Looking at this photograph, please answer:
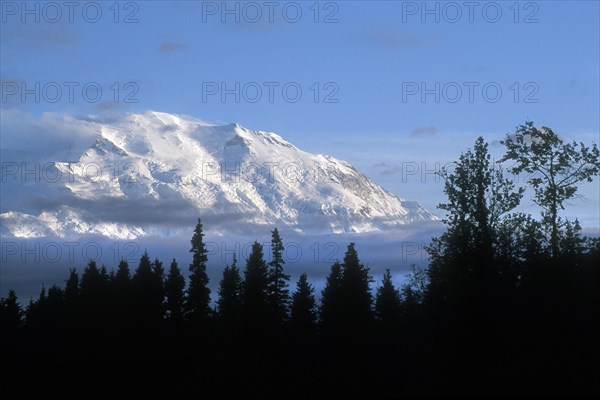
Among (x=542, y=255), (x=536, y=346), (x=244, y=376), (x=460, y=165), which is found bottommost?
(x=244, y=376)

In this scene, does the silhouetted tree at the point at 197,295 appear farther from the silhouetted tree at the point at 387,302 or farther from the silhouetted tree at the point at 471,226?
the silhouetted tree at the point at 471,226

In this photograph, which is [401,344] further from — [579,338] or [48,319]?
[48,319]

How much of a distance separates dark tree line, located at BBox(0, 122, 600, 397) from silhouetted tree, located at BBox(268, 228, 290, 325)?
19 cm

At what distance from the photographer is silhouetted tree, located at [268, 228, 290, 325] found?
3300 inches

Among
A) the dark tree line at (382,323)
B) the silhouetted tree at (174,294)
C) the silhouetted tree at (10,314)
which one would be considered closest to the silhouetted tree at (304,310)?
the dark tree line at (382,323)

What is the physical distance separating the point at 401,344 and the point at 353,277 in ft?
59.4

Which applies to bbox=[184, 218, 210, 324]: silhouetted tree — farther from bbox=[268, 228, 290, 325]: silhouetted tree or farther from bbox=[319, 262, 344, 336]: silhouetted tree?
bbox=[319, 262, 344, 336]: silhouetted tree

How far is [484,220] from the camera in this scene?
2090 inches

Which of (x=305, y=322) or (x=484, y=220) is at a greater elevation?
(x=484, y=220)

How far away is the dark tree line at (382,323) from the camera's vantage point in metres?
42.0

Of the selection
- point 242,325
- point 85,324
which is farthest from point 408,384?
point 85,324

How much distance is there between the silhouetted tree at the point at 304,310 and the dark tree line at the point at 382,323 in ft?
Answer: 0.71

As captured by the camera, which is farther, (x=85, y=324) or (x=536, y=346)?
(x=85, y=324)

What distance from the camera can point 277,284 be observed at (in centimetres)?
8694
